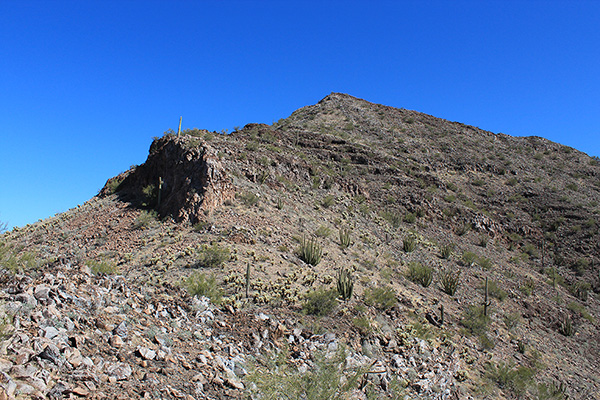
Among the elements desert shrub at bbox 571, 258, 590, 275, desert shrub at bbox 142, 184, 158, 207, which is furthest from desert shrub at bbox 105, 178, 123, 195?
desert shrub at bbox 571, 258, 590, 275

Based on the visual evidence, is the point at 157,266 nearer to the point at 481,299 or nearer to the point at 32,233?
the point at 32,233

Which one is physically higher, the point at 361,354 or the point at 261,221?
the point at 261,221

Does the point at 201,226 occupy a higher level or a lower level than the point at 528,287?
higher

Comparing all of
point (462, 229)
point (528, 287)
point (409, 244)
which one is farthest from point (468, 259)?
point (462, 229)

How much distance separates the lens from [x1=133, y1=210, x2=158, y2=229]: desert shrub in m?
16.2

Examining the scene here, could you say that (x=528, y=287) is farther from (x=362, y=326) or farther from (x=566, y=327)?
(x=362, y=326)

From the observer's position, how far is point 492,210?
30.2 m

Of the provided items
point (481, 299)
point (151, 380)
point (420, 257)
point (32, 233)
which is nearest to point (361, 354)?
point (151, 380)

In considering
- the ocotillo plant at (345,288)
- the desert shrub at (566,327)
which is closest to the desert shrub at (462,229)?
the desert shrub at (566,327)

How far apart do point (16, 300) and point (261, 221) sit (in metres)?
10.2

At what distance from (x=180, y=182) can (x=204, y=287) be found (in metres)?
8.35

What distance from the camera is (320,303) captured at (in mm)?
11336

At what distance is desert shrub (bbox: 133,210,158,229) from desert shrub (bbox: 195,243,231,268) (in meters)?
Result: 4.23

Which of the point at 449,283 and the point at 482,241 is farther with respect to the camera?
the point at 482,241
